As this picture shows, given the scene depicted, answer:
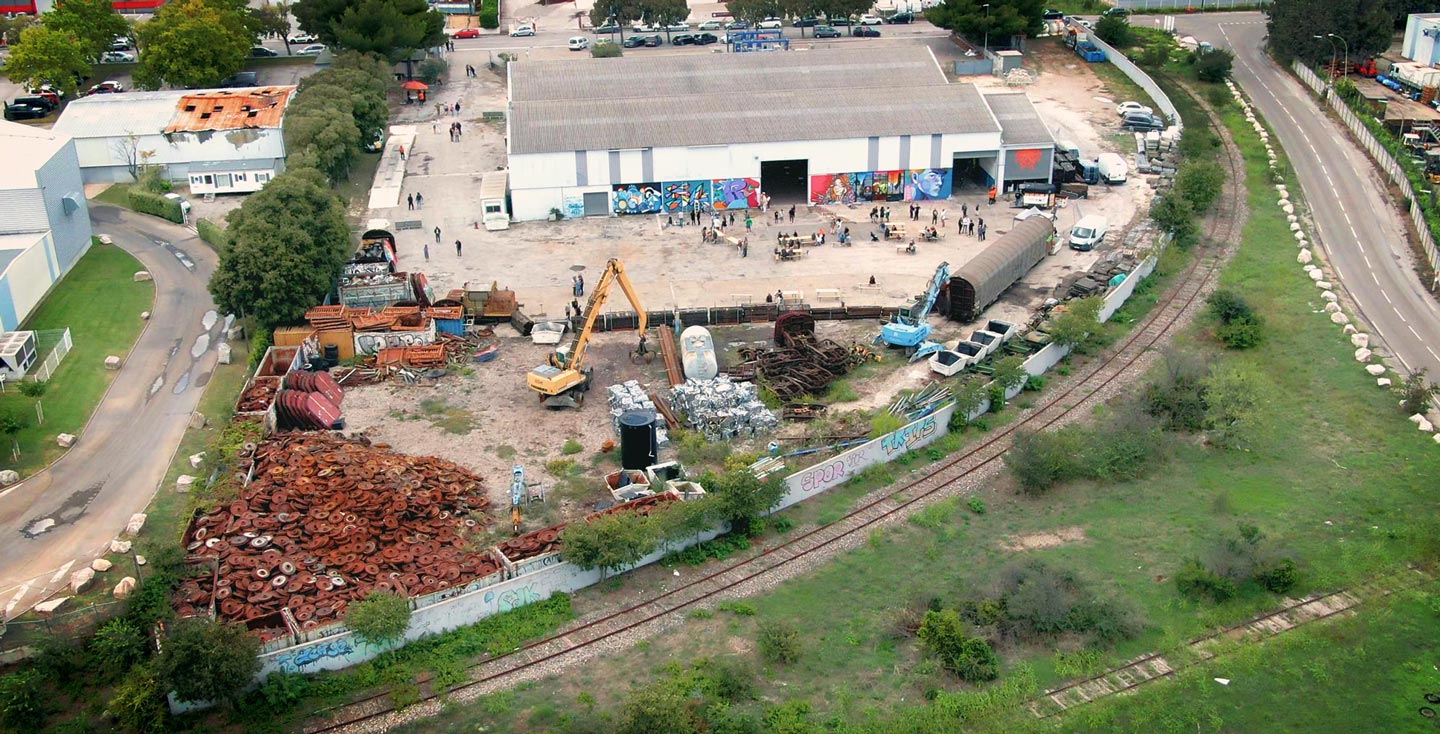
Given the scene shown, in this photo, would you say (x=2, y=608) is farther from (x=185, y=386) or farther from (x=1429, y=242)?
(x=1429, y=242)

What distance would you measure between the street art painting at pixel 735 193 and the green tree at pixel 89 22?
47.6 meters

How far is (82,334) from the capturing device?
6016 centimetres

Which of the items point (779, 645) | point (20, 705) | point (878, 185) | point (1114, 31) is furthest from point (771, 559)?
point (1114, 31)

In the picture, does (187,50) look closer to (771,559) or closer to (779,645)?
(771,559)

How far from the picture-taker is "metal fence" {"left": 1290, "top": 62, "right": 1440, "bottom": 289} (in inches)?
2672

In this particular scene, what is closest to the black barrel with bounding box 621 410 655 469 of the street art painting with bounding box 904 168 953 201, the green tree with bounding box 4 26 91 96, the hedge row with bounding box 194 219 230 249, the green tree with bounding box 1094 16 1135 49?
the hedge row with bounding box 194 219 230 249

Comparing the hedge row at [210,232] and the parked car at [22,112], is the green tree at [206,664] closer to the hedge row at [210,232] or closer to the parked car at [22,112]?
the hedge row at [210,232]

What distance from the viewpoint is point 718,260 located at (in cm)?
6938

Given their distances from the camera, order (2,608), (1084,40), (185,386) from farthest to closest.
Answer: (1084,40) < (185,386) < (2,608)

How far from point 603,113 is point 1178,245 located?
32410 mm

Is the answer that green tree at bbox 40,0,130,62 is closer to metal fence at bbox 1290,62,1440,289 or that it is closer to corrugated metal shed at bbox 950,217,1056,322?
corrugated metal shed at bbox 950,217,1056,322

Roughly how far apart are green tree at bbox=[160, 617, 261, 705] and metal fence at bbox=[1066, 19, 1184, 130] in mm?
69556

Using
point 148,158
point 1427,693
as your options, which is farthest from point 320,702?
point 148,158

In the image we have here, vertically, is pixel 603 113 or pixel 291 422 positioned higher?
pixel 603 113
